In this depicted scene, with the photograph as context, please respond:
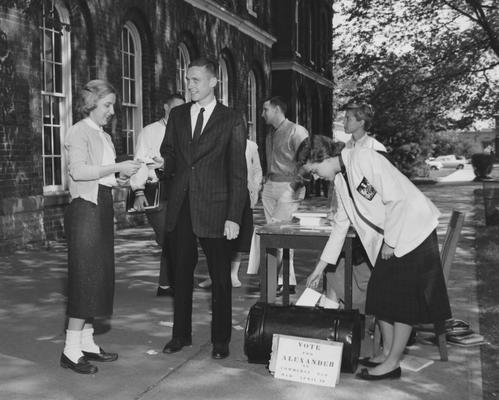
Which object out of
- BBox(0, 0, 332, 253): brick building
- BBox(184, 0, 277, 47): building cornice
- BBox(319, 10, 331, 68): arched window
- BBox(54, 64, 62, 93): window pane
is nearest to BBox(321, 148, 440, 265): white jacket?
BBox(0, 0, 332, 253): brick building

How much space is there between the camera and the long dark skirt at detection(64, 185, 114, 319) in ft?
15.5

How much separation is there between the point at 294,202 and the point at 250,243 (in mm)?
1621

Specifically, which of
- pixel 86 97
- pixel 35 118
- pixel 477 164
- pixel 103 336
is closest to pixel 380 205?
pixel 86 97

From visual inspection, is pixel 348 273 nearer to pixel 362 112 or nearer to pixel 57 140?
pixel 362 112

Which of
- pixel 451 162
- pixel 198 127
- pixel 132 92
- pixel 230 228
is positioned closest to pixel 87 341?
pixel 230 228

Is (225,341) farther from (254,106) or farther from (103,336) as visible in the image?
(254,106)

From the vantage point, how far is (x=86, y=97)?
15.7 feet

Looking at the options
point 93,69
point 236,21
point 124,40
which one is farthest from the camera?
point 236,21

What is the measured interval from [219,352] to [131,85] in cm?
1102

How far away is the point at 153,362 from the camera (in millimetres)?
5129

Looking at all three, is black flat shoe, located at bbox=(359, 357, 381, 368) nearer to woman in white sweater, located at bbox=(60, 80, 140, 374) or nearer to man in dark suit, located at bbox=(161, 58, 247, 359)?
man in dark suit, located at bbox=(161, 58, 247, 359)

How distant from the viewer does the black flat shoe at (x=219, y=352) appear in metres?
5.21

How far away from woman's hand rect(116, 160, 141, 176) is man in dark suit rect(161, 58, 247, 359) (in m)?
0.48

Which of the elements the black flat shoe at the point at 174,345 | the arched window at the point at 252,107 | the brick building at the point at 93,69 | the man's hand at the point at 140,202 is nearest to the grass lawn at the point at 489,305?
the black flat shoe at the point at 174,345
